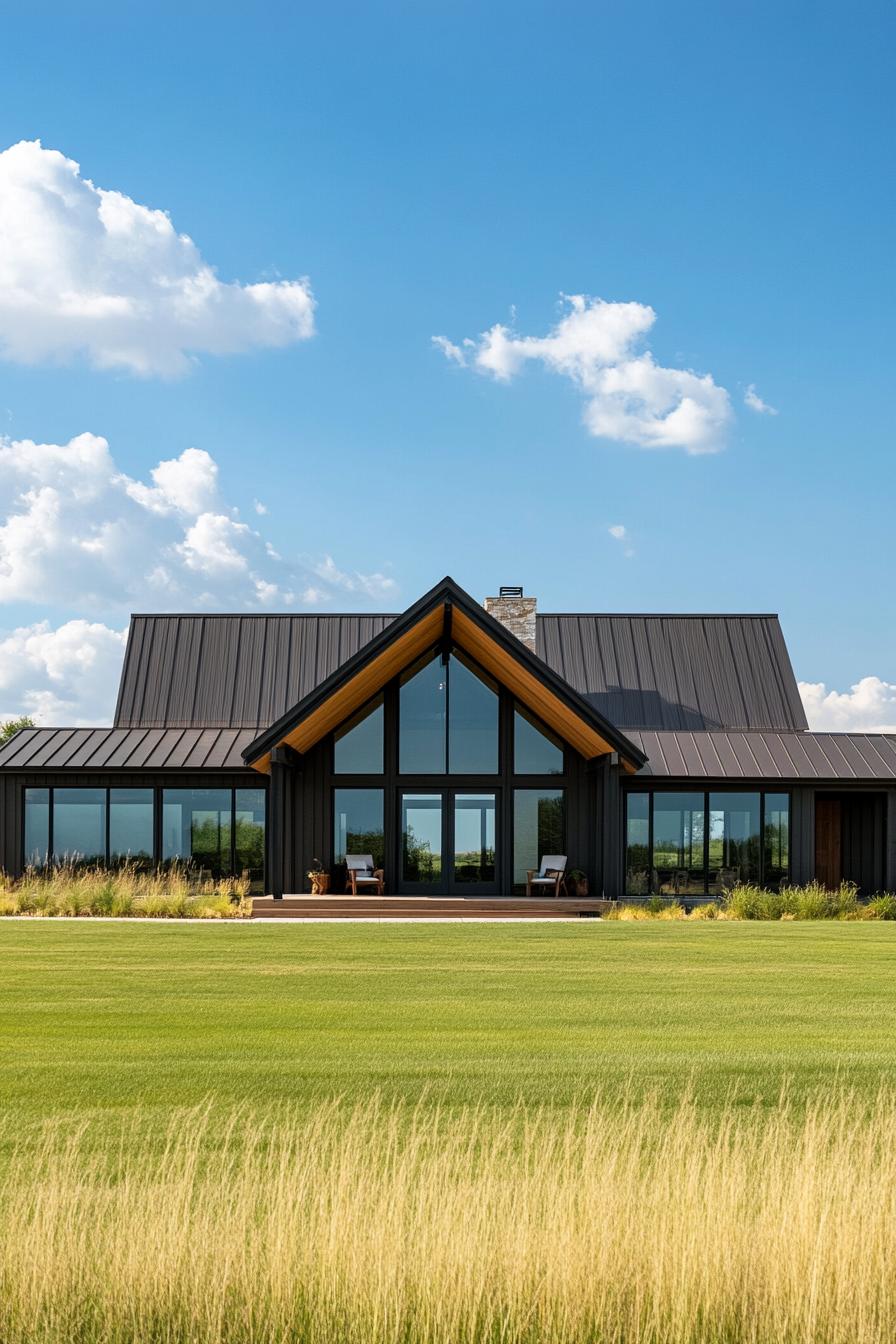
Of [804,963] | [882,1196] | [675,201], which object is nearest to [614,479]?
[675,201]

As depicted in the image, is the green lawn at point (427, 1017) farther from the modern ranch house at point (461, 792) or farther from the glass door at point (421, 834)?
the glass door at point (421, 834)

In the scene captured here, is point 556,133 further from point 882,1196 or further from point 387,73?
point 882,1196

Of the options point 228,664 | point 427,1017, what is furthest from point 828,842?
point 427,1017

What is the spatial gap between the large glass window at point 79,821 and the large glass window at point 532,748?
8513 mm

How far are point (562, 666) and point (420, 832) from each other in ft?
21.6

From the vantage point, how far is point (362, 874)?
75.8 feet

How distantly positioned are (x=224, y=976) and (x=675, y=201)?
1308 cm

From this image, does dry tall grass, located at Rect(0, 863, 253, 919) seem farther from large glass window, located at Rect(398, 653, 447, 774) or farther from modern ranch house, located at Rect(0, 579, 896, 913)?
large glass window, located at Rect(398, 653, 447, 774)

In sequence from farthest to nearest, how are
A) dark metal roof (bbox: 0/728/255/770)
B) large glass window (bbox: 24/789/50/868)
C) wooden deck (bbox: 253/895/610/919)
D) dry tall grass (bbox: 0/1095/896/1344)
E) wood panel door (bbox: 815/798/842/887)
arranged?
wood panel door (bbox: 815/798/842/887)
large glass window (bbox: 24/789/50/868)
dark metal roof (bbox: 0/728/255/770)
wooden deck (bbox: 253/895/610/919)
dry tall grass (bbox: 0/1095/896/1344)

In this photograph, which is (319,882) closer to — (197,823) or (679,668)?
(197,823)

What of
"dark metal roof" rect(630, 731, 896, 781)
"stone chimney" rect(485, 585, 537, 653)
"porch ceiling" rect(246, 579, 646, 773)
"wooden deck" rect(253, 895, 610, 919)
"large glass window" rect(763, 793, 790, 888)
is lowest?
"wooden deck" rect(253, 895, 610, 919)

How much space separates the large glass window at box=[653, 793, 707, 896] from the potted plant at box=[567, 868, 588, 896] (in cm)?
198

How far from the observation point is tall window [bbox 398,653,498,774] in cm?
2350

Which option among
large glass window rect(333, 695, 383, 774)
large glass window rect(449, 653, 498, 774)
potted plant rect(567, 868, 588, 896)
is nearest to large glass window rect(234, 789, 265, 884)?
large glass window rect(333, 695, 383, 774)
